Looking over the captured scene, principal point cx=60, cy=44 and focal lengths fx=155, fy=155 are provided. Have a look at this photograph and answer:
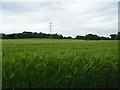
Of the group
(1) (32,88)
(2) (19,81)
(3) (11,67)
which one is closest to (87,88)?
(1) (32,88)

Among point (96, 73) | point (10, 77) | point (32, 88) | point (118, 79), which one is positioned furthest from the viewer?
point (118, 79)

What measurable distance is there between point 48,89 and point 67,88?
24 cm

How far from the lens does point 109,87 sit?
217 cm

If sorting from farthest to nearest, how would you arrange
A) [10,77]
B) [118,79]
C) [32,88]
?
1. [118,79]
2. [32,88]
3. [10,77]

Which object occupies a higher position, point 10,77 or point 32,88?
point 10,77

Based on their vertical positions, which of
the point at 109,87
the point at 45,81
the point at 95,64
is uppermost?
the point at 95,64

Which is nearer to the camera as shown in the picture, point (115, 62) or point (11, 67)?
point (11, 67)

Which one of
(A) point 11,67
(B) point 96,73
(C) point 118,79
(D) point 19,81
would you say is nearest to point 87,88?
(B) point 96,73

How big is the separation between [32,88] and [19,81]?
0.18 m

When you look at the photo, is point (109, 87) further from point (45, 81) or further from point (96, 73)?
point (45, 81)

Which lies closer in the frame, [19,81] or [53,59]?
[19,81]

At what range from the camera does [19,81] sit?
1775 millimetres

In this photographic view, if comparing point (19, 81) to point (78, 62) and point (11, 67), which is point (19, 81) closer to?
point (11, 67)

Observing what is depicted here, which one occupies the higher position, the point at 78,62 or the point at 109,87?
the point at 78,62
